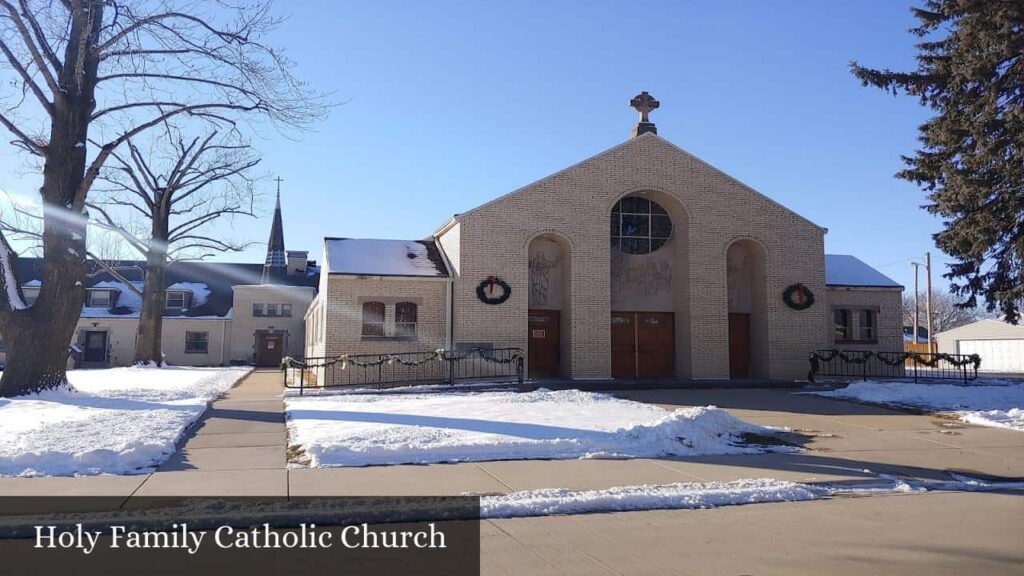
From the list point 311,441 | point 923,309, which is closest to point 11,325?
point 311,441

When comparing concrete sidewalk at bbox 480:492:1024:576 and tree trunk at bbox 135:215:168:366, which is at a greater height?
tree trunk at bbox 135:215:168:366

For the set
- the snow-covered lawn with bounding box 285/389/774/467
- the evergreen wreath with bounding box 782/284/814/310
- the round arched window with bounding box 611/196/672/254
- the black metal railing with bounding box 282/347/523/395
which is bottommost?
the snow-covered lawn with bounding box 285/389/774/467

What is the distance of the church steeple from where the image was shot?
53.3 metres

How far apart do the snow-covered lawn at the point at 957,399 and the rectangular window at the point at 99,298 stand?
45710 millimetres

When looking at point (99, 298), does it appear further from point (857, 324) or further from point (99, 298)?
point (857, 324)

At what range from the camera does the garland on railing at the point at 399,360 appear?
20.3 m

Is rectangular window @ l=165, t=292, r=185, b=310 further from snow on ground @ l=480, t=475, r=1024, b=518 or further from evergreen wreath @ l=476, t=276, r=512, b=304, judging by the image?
Answer: snow on ground @ l=480, t=475, r=1024, b=518

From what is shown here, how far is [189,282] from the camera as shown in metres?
53.2

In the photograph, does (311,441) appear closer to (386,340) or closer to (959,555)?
(959,555)

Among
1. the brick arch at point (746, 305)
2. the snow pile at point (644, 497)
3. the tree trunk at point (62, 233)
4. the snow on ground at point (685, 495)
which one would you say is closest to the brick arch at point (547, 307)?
the brick arch at point (746, 305)

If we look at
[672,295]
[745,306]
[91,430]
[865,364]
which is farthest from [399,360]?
[865,364]

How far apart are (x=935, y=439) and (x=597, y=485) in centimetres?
709

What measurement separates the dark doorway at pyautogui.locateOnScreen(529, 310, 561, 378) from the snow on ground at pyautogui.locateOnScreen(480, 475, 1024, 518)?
15.5 meters

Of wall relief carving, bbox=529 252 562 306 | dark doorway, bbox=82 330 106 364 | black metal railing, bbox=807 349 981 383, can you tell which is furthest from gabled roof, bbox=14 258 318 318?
black metal railing, bbox=807 349 981 383
